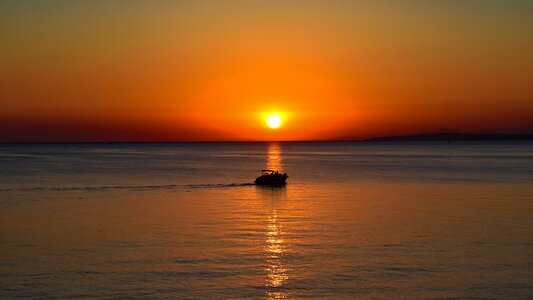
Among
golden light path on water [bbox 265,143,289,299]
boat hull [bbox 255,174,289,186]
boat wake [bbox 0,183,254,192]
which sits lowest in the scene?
golden light path on water [bbox 265,143,289,299]

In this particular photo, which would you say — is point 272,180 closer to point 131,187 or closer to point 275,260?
point 131,187

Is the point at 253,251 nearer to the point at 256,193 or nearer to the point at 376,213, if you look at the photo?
the point at 376,213

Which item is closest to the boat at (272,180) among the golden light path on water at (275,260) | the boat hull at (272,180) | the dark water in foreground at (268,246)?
the boat hull at (272,180)

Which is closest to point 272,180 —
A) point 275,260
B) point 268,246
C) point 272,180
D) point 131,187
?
point 272,180

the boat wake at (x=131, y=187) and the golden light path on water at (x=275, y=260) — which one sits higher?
the boat wake at (x=131, y=187)

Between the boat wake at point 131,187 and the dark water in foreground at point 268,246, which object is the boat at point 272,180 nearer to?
the boat wake at point 131,187

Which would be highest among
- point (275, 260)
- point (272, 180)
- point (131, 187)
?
point (272, 180)

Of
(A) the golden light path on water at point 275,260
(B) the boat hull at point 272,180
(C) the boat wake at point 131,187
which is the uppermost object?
(B) the boat hull at point 272,180

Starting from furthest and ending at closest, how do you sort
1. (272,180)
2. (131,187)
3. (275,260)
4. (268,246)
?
(272,180) < (131,187) < (268,246) < (275,260)

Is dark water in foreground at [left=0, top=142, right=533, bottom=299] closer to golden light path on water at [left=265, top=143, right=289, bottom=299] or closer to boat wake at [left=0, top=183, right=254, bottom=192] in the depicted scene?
golden light path on water at [left=265, top=143, right=289, bottom=299]

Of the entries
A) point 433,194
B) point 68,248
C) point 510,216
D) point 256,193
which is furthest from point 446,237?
point 256,193

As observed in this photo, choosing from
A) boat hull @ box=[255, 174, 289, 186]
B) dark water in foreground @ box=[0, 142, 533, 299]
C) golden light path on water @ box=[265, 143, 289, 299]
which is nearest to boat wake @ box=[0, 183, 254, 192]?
boat hull @ box=[255, 174, 289, 186]

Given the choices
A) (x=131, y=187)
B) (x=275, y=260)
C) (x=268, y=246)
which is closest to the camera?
(x=275, y=260)

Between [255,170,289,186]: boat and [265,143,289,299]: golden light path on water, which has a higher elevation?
Result: [255,170,289,186]: boat
